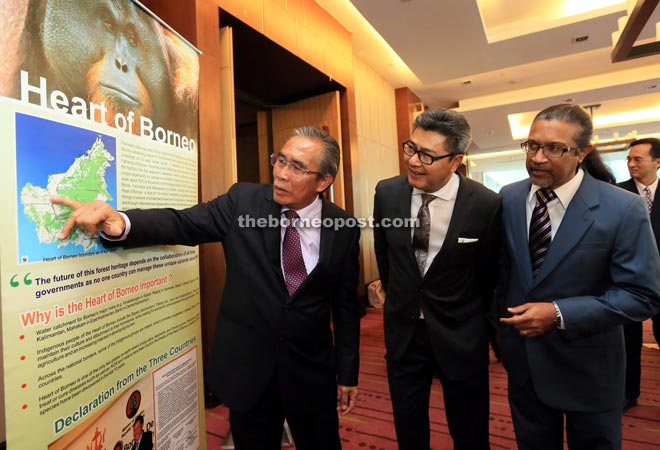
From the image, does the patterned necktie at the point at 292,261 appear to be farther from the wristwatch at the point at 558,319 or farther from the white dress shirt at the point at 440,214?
the wristwatch at the point at 558,319

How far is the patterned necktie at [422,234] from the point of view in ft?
5.08

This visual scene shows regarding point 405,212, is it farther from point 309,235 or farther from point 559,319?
point 559,319

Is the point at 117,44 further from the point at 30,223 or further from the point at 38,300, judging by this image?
the point at 38,300

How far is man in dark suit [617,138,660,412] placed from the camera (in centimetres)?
251

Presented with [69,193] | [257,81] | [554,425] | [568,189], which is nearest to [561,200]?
[568,189]

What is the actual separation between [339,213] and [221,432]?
1.80 metres

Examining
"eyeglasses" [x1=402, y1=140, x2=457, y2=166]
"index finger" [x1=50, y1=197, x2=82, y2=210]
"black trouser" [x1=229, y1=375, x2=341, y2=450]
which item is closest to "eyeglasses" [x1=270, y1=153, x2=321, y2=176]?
"eyeglasses" [x1=402, y1=140, x2=457, y2=166]

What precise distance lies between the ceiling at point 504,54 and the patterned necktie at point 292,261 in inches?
107

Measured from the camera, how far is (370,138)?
617 cm

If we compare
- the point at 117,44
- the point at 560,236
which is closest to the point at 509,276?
the point at 560,236

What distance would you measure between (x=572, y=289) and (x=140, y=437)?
1575 mm

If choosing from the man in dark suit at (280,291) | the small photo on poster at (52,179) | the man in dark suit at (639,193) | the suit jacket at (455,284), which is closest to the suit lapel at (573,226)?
the suit jacket at (455,284)

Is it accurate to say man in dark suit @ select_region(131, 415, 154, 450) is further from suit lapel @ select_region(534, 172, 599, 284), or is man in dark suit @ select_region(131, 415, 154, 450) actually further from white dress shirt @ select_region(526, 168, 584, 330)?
white dress shirt @ select_region(526, 168, 584, 330)

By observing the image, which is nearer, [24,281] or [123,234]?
[24,281]
